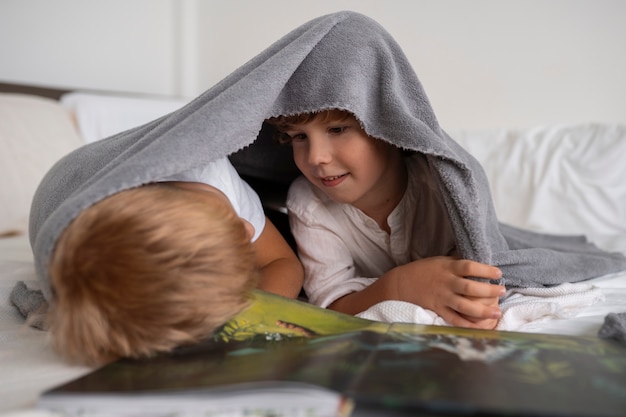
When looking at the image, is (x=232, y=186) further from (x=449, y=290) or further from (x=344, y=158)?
(x=449, y=290)

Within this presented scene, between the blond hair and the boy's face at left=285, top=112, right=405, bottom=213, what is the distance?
34 cm

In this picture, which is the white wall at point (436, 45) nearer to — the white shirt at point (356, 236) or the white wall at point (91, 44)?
the white wall at point (91, 44)

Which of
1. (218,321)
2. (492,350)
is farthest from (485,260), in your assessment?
(218,321)

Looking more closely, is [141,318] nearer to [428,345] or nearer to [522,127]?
[428,345]

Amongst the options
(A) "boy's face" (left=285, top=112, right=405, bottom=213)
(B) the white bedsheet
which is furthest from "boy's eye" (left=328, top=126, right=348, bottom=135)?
(B) the white bedsheet

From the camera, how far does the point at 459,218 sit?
0.81 metres

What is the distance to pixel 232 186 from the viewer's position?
3.14 ft

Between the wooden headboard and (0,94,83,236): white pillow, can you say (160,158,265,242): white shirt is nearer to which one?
(0,94,83,236): white pillow

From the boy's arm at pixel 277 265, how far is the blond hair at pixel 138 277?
33 cm

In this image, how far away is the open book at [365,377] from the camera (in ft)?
1.42

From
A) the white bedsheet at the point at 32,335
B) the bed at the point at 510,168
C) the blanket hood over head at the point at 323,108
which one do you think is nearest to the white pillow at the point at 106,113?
the bed at the point at 510,168

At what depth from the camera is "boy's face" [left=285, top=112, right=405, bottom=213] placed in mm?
916

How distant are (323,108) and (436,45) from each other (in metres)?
1.42

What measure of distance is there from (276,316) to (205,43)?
2214 millimetres
